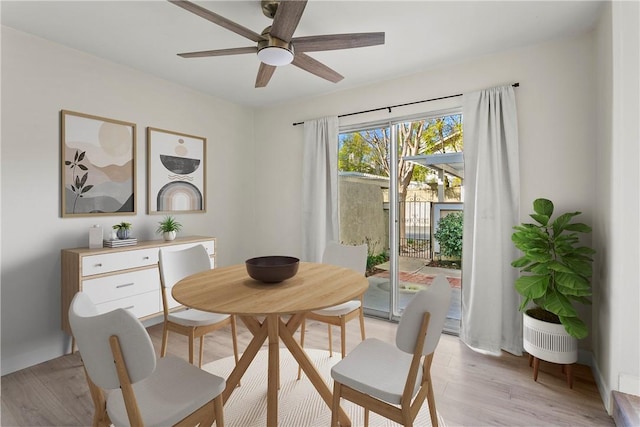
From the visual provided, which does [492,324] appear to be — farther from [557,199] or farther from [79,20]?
[79,20]

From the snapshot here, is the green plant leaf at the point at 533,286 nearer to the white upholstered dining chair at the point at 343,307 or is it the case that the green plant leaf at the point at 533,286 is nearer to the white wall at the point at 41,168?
the white upholstered dining chair at the point at 343,307

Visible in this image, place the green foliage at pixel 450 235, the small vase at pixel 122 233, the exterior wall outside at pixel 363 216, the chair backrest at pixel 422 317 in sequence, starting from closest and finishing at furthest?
the chair backrest at pixel 422 317
the small vase at pixel 122 233
the green foliage at pixel 450 235
the exterior wall outside at pixel 363 216

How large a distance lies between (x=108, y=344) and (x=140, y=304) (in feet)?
7.11

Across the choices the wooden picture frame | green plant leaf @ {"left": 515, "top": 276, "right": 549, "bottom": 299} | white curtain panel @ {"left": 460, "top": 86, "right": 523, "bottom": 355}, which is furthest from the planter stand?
the wooden picture frame

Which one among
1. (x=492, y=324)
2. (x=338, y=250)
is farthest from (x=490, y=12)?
(x=492, y=324)

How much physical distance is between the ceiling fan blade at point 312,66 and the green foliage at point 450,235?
186cm

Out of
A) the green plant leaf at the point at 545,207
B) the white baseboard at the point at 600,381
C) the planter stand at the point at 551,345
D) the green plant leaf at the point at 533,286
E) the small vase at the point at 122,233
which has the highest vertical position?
the green plant leaf at the point at 545,207

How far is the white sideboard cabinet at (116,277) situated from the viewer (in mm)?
2637

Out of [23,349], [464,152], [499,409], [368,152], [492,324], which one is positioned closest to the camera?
[499,409]

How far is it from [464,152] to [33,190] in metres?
3.74

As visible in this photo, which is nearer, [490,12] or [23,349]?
[490,12]

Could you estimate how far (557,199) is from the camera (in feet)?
8.83

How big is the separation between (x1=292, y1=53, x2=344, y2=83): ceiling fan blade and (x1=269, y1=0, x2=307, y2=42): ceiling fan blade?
0.30 metres

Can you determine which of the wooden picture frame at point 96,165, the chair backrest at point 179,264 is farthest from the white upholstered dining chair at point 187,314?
the wooden picture frame at point 96,165
